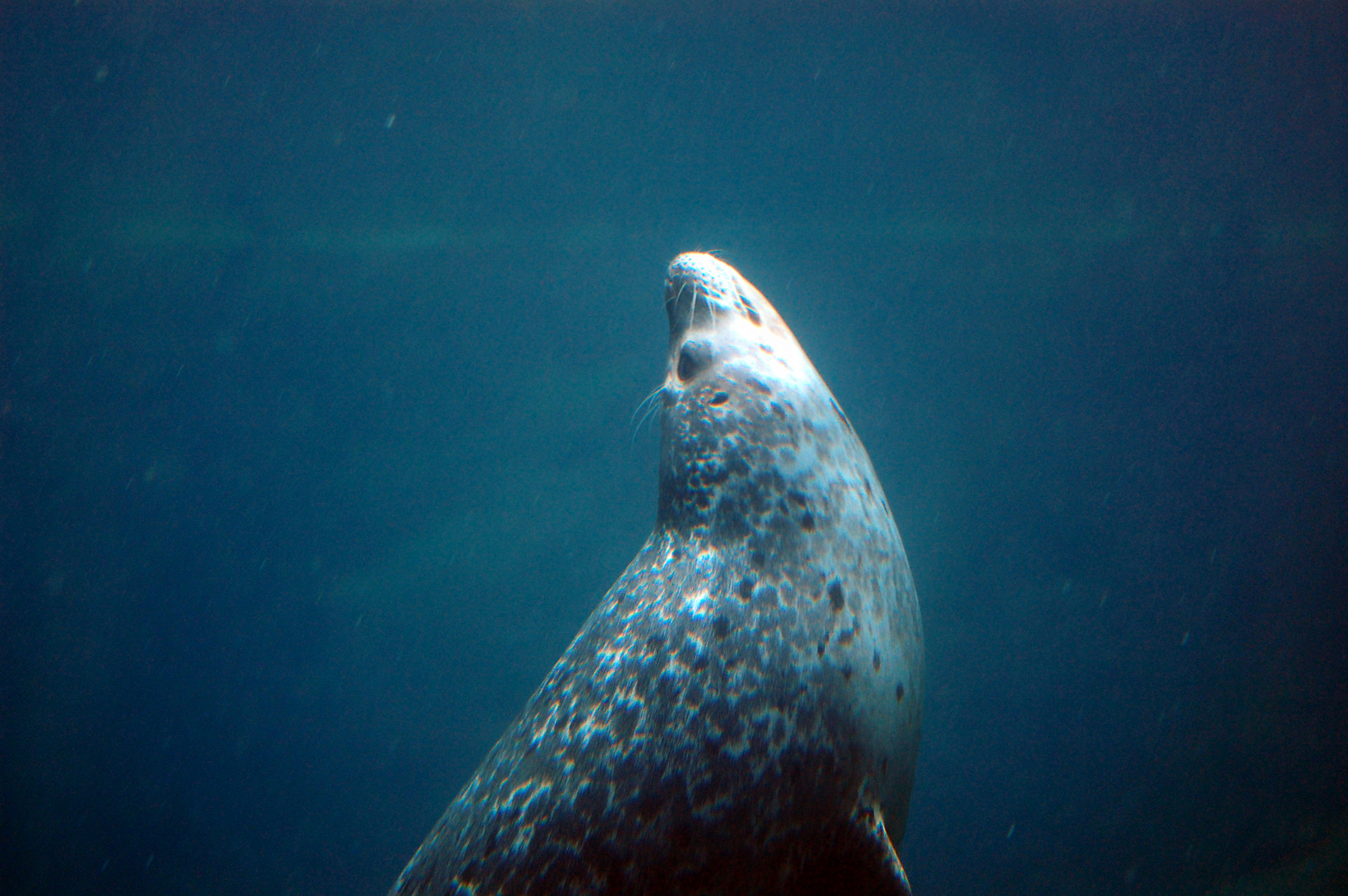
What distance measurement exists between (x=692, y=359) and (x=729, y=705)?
3.79 ft

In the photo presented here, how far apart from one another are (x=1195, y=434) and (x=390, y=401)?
28.6ft

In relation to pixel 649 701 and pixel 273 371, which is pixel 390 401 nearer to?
pixel 273 371

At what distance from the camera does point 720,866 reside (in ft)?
4.88

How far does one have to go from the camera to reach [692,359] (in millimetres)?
2178

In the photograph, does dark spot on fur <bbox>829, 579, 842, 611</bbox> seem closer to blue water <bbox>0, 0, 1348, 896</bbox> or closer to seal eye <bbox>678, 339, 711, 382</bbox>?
seal eye <bbox>678, 339, 711, 382</bbox>

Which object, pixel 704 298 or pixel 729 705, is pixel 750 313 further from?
pixel 729 705

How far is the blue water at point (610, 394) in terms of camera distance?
599 centimetres

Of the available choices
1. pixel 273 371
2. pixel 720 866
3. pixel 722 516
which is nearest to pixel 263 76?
pixel 273 371

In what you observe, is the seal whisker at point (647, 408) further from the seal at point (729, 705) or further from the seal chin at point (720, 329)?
the seal at point (729, 705)


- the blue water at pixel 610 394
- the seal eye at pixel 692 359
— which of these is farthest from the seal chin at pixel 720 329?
the blue water at pixel 610 394

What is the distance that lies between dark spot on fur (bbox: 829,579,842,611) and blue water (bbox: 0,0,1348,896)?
4545 millimetres

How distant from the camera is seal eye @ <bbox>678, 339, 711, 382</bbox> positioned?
215 centimetres

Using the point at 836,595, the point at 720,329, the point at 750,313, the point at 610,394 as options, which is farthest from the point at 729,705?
the point at 610,394

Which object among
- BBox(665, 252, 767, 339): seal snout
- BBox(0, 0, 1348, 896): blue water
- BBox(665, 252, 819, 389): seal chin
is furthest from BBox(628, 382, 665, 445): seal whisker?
BBox(0, 0, 1348, 896): blue water
